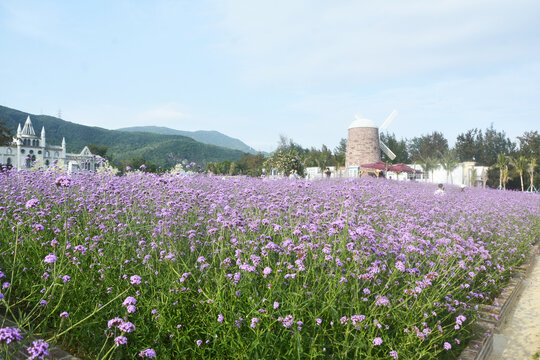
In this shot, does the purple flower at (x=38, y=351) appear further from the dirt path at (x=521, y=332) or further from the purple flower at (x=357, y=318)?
the dirt path at (x=521, y=332)

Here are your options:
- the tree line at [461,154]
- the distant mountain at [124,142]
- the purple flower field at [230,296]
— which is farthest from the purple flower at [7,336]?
the distant mountain at [124,142]

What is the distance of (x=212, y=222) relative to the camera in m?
4.12

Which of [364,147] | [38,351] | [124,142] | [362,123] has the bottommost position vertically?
[38,351]

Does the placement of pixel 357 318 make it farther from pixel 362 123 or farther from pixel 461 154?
pixel 461 154

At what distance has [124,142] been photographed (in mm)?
141000

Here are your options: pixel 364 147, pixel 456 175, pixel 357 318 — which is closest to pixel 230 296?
pixel 357 318

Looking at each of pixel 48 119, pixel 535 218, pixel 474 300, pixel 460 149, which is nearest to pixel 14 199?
pixel 474 300

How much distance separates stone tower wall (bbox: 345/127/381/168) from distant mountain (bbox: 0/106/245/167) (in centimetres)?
9148

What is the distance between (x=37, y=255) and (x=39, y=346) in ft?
9.33

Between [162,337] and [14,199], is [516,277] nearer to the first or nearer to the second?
[162,337]

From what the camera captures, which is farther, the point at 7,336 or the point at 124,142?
the point at 124,142

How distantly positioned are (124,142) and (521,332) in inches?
5902

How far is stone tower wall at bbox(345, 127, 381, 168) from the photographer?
29312mm

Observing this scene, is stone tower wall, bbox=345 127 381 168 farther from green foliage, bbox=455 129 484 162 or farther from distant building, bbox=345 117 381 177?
green foliage, bbox=455 129 484 162
